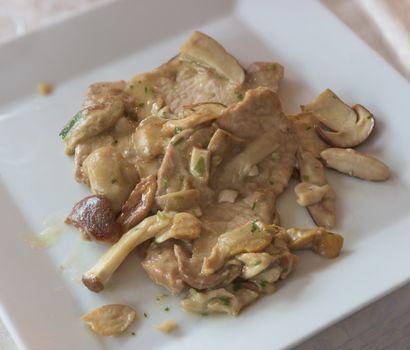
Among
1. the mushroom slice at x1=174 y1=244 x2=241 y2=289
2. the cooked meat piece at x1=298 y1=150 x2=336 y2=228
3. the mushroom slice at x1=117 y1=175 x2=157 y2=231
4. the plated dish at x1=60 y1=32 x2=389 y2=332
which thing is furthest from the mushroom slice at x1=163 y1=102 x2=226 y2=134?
the mushroom slice at x1=174 y1=244 x2=241 y2=289

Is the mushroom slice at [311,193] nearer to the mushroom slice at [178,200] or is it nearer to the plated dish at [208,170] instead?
the plated dish at [208,170]

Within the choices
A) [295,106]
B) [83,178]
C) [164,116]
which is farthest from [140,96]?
[295,106]

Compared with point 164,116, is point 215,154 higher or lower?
lower

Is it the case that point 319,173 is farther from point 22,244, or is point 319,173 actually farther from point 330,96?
point 22,244

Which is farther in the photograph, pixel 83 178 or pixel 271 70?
pixel 271 70

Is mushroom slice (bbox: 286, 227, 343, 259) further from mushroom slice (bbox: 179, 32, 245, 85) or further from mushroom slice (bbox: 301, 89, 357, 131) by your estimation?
mushroom slice (bbox: 179, 32, 245, 85)

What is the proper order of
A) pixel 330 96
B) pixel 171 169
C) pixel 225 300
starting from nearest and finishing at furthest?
pixel 225 300, pixel 171 169, pixel 330 96

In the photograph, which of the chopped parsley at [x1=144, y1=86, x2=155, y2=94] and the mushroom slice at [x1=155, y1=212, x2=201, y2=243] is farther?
the chopped parsley at [x1=144, y1=86, x2=155, y2=94]

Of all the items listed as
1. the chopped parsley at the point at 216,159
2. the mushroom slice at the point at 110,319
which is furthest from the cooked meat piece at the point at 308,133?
the mushroom slice at the point at 110,319
